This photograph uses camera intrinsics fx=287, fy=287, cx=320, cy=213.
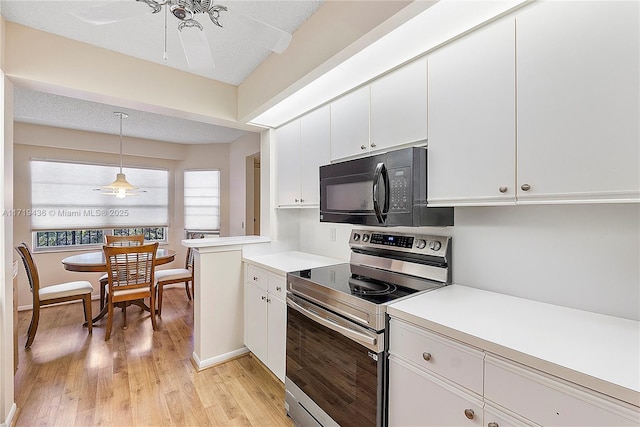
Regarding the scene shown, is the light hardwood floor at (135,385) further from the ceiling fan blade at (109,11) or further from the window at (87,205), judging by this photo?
the ceiling fan blade at (109,11)

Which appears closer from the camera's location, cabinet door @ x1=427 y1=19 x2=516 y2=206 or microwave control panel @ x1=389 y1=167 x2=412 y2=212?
cabinet door @ x1=427 y1=19 x2=516 y2=206

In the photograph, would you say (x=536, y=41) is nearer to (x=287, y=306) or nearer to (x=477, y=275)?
(x=477, y=275)

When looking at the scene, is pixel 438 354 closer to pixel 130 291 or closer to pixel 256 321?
pixel 256 321

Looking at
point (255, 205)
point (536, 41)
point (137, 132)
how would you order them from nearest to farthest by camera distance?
point (536, 41)
point (137, 132)
point (255, 205)

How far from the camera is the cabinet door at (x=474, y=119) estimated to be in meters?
1.20

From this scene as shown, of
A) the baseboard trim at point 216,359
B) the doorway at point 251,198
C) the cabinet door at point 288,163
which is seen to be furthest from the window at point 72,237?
the cabinet door at point 288,163

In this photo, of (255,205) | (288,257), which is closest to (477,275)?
(288,257)

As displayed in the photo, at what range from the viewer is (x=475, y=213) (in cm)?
156

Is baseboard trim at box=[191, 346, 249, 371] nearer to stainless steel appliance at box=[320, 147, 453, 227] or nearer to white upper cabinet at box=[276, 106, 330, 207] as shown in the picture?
white upper cabinet at box=[276, 106, 330, 207]

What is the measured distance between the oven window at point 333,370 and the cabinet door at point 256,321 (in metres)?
0.45

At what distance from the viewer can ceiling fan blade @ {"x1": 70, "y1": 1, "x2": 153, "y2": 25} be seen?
1.13m

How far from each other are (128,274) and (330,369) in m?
2.67

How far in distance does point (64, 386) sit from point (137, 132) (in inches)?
137

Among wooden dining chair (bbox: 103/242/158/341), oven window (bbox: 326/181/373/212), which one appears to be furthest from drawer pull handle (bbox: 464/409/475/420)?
wooden dining chair (bbox: 103/242/158/341)
